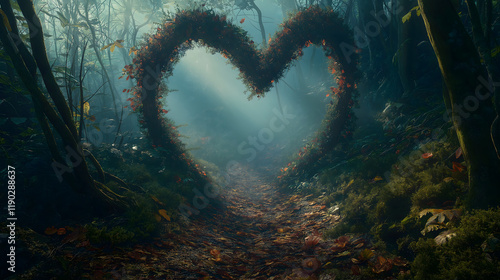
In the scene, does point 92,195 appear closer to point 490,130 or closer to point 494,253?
point 494,253

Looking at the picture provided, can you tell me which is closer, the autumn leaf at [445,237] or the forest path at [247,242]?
the autumn leaf at [445,237]

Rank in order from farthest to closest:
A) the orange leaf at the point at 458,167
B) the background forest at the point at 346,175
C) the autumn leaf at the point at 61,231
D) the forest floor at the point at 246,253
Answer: the orange leaf at the point at 458,167, the autumn leaf at the point at 61,231, the forest floor at the point at 246,253, the background forest at the point at 346,175

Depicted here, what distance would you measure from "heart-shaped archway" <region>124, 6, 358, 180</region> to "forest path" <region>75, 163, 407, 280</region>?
10.3 feet

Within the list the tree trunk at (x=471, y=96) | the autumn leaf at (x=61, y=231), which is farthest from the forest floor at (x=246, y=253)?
the tree trunk at (x=471, y=96)

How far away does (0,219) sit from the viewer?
2875 mm

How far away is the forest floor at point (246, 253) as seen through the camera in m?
2.63

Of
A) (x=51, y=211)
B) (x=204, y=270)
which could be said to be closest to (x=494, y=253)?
(x=204, y=270)

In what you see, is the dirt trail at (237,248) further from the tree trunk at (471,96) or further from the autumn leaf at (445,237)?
the tree trunk at (471,96)

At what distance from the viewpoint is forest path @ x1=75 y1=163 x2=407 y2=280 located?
2.71 metres

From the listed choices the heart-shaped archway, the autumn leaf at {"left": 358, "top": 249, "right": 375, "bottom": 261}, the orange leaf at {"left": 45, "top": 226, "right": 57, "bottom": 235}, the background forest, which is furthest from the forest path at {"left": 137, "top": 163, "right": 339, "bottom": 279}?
the heart-shaped archway

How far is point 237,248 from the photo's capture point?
4.08 metres

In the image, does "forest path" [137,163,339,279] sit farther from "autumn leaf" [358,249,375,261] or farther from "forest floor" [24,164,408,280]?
"autumn leaf" [358,249,375,261]

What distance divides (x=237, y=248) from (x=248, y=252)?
10.0 inches

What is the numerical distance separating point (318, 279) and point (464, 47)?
2.99m
